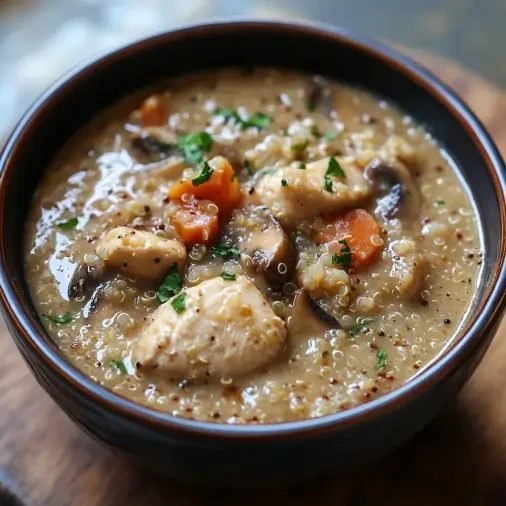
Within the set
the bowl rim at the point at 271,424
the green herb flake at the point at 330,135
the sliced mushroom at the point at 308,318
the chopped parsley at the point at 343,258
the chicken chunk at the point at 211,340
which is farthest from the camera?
the green herb flake at the point at 330,135

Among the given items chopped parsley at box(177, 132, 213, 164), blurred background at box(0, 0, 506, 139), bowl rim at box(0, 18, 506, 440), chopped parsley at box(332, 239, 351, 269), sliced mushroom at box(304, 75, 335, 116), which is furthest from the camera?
blurred background at box(0, 0, 506, 139)

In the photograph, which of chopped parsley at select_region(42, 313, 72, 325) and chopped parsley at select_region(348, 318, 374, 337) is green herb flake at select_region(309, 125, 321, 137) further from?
chopped parsley at select_region(42, 313, 72, 325)

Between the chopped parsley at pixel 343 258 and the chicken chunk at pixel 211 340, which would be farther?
the chopped parsley at pixel 343 258

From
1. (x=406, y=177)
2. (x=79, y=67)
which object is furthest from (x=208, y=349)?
(x=79, y=67)

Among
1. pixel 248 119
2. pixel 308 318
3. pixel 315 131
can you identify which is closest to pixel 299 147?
pixel 315 131

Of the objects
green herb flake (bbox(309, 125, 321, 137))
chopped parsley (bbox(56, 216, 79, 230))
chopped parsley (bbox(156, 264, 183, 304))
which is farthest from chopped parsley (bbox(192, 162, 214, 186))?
green herb flake (bbox(309, 125, 321, 137))

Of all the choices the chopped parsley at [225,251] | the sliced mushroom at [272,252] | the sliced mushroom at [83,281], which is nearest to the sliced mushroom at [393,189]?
the sliced mushroom at [272,252]

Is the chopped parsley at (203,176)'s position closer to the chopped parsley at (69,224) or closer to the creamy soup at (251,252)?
the creamy soup at (251,252)

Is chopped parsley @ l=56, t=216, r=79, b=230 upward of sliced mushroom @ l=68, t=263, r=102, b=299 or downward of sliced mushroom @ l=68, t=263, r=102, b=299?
upward

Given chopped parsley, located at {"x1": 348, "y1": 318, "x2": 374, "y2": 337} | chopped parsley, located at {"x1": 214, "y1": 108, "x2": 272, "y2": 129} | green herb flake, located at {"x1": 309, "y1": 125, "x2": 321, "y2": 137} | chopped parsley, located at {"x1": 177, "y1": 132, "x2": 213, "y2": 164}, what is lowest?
chopped parsley, located at {"x1": 348, "y1": 318, "x2": 374, "y2": 337}
